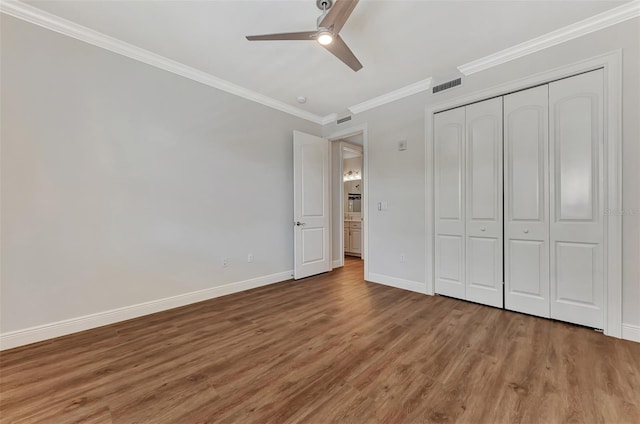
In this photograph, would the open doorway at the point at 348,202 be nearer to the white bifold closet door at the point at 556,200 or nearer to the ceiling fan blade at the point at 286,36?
the white bifold closet door at the point at 556,200

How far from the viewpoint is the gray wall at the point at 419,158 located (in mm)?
2143

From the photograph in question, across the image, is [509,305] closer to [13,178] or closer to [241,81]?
[241,81]

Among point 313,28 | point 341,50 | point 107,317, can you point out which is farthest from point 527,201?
point 107,317

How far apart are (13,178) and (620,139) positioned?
16.6 ft

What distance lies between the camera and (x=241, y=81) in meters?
3.35

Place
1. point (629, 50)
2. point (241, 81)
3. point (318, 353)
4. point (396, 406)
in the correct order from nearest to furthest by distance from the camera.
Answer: point (396, 406) → point (318, 353) → point (629, 50) → point (241, 81)

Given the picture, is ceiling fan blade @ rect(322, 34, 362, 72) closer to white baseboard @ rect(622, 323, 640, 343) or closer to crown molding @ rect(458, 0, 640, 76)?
crown molding @ rect(458, 0, 640, 76)

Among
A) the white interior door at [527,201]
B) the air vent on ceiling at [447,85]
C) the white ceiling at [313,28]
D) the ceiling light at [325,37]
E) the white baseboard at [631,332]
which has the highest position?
the white ceiling at [313,28]

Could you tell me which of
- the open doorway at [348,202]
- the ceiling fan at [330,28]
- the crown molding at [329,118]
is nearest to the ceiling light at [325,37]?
the ceiling fan at [330,28]

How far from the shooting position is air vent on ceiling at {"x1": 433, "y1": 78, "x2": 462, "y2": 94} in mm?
3091

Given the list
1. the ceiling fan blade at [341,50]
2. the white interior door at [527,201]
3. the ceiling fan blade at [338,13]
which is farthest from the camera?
the white interior door at [527,201]

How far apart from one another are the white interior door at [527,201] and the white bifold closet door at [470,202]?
9 centimetres

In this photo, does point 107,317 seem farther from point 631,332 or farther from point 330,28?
point 631,332

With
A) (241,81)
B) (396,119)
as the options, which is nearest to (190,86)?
(241,81)
